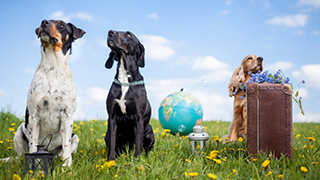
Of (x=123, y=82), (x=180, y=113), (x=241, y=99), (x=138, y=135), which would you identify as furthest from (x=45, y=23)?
(x=180, y=113)

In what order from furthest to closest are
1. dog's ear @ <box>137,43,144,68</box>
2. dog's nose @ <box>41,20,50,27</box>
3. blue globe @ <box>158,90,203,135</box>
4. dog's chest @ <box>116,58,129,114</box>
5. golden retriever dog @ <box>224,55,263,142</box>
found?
blue globe @ <box>158,90,203,135</box>, golden retriever dog @ <box>224,55,263,142</box>, dog's ear @ <box>137,43,144,68</box>, dog's chest @ <box>116,58,129,114</box>, dog's nose @ <box>41,20,50,27</box>

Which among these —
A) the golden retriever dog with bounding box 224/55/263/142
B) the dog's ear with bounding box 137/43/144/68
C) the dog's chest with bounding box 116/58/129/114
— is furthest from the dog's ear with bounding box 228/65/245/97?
the dog's chest with bounding box 116/58/129/114

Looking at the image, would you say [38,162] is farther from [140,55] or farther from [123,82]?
[140,55]

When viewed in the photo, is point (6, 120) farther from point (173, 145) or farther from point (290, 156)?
point (290, 156)

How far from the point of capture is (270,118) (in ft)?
14.0

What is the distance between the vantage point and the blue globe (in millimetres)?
7779

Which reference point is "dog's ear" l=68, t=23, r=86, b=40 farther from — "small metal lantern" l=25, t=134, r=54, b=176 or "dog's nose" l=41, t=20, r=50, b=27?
"small metal lantern" l=25, t=134, r=54, b=176

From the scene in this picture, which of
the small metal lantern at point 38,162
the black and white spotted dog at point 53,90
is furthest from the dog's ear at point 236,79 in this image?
the small metal lantern at point 38,162

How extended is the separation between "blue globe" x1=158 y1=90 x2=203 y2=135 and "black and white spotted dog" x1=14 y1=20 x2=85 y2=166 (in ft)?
12.7

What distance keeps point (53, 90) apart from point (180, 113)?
4229 mm

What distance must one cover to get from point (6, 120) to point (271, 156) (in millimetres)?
7564

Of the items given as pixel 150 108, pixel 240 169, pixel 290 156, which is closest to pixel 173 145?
pixel 150 108

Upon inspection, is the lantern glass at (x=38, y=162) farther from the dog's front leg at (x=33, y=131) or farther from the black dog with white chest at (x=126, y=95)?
the black dog with white chest at (x=126, y=95)

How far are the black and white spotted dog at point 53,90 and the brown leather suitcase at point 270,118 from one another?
264 cm
